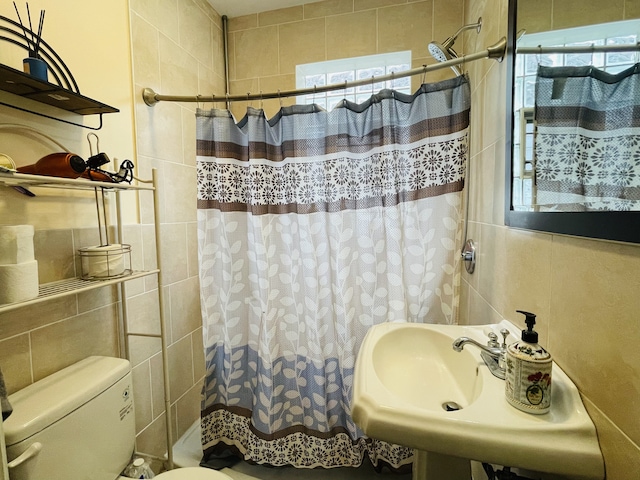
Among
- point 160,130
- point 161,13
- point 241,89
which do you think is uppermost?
point 161,13

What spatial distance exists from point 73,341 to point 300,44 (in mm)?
2091

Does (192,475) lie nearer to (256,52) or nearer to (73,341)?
(73,341)

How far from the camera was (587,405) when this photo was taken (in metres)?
0.55

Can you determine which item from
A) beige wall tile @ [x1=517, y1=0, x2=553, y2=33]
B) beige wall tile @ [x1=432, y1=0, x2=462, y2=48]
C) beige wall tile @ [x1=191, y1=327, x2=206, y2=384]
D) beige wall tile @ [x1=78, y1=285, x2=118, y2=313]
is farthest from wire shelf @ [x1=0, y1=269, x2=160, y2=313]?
beige wall tile @ [x1=432, y1=0, x2=462, y2=48]

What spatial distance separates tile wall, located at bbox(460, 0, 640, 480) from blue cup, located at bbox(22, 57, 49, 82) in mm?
1395

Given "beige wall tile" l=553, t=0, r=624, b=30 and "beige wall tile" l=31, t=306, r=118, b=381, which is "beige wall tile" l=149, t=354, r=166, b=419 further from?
"beige wall tile" l=553, t=0, r=624, b=30

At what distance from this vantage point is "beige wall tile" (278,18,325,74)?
1915mm

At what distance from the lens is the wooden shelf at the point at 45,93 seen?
0.80 meters

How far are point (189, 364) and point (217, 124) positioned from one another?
143 centimetres

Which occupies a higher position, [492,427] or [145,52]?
[145,52]

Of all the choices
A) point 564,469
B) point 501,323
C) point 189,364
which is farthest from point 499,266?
point 189,364

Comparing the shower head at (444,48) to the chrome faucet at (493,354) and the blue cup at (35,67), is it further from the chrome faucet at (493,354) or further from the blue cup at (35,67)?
the blue cup at (35,67)

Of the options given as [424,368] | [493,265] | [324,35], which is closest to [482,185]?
[493,265]

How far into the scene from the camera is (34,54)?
928 millimetres
